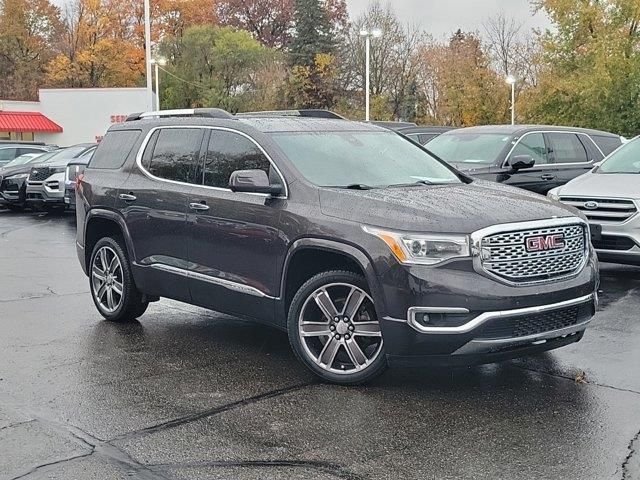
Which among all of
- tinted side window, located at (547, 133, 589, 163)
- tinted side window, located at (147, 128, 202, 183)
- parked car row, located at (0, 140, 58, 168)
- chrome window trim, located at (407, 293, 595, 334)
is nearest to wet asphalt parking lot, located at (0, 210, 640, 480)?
chrome window trim, located at (407, 293, 595, 334)

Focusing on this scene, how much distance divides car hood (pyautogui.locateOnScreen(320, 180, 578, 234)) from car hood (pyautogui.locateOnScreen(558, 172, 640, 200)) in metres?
3.35

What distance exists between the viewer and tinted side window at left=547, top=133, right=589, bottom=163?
12.2 meters

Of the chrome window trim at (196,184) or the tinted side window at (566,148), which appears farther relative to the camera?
the tinted side window at (566,148)

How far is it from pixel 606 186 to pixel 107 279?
5.52 m

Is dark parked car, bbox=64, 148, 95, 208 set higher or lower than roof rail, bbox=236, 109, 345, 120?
lower

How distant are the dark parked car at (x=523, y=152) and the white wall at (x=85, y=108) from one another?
3575 centimetres

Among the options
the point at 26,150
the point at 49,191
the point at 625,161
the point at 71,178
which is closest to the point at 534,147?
the point at 625,161

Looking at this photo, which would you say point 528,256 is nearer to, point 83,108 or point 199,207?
point 199,207

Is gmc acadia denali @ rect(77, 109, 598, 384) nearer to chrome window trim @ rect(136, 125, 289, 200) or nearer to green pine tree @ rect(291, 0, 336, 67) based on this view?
chrome window trim @ rect(136, 125, 289, 200)

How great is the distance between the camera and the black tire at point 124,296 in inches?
283

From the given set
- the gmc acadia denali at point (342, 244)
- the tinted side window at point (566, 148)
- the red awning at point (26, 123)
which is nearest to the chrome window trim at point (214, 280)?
the gmc acadia denali at point (342, 244)

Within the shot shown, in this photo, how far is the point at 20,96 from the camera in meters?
65.1

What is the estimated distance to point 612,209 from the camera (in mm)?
8648

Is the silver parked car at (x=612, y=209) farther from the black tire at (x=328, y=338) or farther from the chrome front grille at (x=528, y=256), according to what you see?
the black tire at (x=328, y=338)
